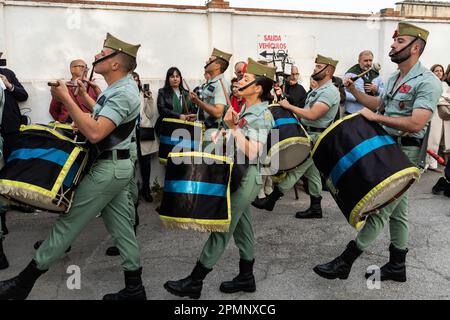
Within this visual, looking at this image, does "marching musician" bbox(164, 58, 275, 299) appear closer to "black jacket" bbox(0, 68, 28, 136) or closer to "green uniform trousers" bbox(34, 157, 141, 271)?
"green uniform trousers" bbox(34, 157, 141, 271)

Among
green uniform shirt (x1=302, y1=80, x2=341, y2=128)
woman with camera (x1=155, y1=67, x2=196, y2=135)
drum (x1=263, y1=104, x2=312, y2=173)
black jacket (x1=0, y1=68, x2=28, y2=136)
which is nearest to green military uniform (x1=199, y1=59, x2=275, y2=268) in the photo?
drum (x1=263, y1=104, x2=312, y2=173)

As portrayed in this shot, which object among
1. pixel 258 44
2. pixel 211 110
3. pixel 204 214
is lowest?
pixel 204 214

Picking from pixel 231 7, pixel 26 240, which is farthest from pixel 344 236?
pixel 231 7

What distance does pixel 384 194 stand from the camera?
3193mm

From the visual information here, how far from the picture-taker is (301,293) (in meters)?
3.55

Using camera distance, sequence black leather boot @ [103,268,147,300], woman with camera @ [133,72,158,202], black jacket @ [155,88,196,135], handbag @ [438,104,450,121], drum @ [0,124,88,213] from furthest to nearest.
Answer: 1. handbag @ [438,104,450,121]
2. woman with camera @ [133,72,158,202]
3. black jacket @ [155,88,196,135]
4. black leather boot @ [103,268,147,300]
5. drum @ [0,124,88,213]

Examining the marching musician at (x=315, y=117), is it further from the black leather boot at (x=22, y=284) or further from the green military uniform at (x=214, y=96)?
the black leather boot at (x=22, y=284)

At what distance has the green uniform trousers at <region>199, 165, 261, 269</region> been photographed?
3209mm

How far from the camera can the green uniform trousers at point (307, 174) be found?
5250mm

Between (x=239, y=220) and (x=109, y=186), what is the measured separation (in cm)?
101

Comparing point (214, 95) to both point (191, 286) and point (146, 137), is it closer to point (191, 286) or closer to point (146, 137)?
point (146, 137)

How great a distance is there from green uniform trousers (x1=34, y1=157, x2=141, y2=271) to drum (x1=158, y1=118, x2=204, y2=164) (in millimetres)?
2177

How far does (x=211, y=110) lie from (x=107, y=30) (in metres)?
2.52
